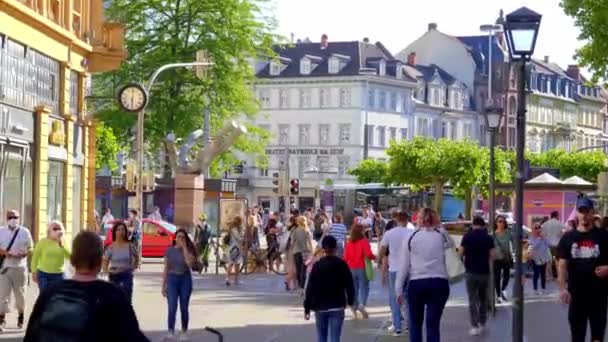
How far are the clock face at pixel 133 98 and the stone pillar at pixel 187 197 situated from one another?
32.9 ft

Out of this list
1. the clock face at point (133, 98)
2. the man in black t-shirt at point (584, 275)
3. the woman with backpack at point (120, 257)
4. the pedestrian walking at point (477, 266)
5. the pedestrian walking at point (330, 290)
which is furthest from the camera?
the clock face at point (133, 98)

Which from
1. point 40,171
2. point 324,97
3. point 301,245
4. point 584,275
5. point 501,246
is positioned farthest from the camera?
point 324,97

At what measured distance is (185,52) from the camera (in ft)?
192

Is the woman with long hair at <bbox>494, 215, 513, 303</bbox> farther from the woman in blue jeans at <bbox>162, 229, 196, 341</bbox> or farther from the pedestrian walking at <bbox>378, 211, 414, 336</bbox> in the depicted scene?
the woman in blue jeans at <bbox>162, 229, 196, 341</bbox>

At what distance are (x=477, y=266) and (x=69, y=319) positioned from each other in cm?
1357

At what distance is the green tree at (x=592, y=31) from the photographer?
3111cm

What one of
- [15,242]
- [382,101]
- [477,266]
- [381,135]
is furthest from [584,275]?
[381,135]

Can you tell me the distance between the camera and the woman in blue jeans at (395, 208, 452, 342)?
1525 cm

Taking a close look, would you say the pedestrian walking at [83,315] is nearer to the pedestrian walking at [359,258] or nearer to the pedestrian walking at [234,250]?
the pedestrian walking at [359,258]

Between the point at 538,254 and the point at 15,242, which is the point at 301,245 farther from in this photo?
the point at 15,242

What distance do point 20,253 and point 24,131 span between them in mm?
11316

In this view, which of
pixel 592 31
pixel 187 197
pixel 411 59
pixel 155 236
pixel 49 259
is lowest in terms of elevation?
pixel 155 236

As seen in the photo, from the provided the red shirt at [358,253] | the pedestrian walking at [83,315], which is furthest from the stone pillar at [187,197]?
the pedestrian walking at [83,315]

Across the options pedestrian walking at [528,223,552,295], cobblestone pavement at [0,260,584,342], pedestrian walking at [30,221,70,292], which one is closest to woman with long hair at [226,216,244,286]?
cobblestone pavement at [0,260,584,342]
